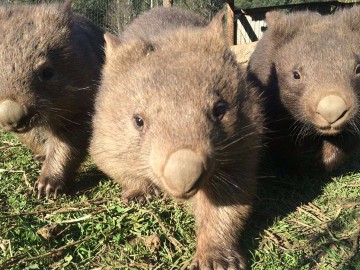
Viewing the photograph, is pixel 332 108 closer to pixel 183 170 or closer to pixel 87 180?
pixel 183 170

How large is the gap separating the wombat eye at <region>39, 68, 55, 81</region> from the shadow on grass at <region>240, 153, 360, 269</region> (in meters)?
1.75

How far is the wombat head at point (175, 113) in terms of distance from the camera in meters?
2.27

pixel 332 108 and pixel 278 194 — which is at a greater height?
pixel 332 108

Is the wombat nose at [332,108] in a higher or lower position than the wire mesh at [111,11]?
higher

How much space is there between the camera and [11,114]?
9.73 feet

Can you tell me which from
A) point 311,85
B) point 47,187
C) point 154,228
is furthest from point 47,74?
point 311,85

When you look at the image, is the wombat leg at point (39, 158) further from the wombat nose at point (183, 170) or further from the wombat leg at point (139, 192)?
the wombat nose at point (183, 170)

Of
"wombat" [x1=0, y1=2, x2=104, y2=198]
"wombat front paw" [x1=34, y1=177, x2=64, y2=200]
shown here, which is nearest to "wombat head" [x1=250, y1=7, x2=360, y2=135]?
"wombat" [x1=0, y1=2, x2=104, y2=198]

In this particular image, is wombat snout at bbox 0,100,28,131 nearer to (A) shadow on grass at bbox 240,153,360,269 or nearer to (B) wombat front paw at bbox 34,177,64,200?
(B) wombat front paw at bbox 34,177,64,200

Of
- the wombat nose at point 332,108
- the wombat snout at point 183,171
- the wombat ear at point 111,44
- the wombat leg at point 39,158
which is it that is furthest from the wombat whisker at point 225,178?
the wombat leg at point 39,158

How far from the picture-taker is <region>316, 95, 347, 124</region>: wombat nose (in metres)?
3.08

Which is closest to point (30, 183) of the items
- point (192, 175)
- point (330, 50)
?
point (192, 175)

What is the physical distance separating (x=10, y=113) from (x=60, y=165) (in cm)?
82

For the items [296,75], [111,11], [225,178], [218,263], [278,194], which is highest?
[296,75]
